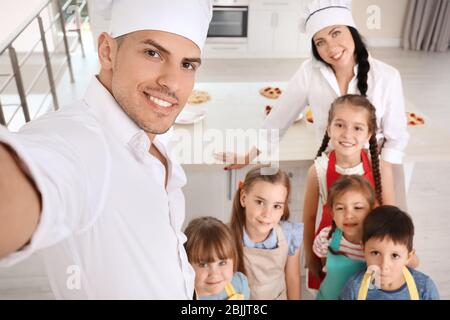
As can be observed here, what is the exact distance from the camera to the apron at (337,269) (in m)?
1.20

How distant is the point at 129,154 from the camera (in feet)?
1.86

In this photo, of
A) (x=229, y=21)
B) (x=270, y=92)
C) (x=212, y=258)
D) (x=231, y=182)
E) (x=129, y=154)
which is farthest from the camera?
(x=229, y=21)

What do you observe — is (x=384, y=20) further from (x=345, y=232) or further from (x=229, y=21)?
(x=345, y=232)

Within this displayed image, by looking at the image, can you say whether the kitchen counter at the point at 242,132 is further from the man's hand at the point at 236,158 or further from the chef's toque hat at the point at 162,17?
the chef's toque hat at the point at 162,17

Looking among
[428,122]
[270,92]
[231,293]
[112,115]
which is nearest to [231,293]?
[231,293]

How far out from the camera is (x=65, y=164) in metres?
0.37

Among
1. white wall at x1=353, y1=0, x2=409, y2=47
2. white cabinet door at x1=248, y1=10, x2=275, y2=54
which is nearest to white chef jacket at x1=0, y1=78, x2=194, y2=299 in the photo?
white cabinet door at x1=248, y1=10, x2=275, y2=54

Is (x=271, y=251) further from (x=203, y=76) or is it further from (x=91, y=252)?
(x=203, y=76)

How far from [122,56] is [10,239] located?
367mm

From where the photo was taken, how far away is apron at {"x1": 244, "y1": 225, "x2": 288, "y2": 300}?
120 centimetres

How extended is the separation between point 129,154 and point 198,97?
1137 millimetres

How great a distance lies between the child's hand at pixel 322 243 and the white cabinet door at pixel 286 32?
3.15m

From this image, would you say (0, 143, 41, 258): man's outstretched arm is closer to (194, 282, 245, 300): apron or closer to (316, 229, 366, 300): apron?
(194, 282, 245, 300): apron

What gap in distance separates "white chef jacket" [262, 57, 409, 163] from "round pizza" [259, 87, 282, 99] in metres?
0.37
